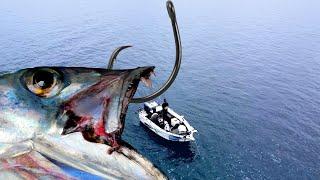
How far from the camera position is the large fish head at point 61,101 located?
3197mm

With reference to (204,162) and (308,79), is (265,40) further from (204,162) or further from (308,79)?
(204,162)

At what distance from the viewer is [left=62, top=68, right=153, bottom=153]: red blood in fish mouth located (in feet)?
11.1

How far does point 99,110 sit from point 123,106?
270 mm

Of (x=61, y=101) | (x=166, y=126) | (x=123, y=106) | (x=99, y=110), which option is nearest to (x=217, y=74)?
(x=166, y=126)

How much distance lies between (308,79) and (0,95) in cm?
6943

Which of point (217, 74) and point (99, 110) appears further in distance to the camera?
point (217, 74)

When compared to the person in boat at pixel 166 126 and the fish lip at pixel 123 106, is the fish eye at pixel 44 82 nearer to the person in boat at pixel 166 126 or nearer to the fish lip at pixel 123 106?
the fish lip at pixel 123 106

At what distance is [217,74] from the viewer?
6569cm

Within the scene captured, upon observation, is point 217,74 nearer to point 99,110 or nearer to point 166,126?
point 166,126

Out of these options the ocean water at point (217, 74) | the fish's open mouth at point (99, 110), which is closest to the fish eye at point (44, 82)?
the fish's open mouth at point (99, 110)

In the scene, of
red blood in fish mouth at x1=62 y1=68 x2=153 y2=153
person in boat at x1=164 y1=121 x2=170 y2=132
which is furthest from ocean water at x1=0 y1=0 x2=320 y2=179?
red blood in fish mouth at x1=62 y1=68 x2=153 y2=153

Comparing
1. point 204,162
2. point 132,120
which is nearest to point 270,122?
point 204,162

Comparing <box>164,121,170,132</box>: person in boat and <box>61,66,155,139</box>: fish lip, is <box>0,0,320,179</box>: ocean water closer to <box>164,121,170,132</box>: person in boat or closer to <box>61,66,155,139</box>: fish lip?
<box>164,121,170,132</box>: person in boat

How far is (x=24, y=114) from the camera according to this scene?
321 cm
